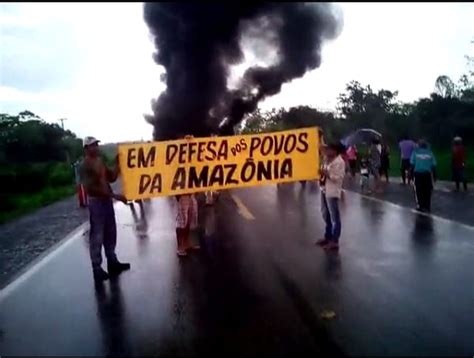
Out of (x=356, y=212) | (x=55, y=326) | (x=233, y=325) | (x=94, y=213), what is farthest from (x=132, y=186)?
(x=356, y=212)

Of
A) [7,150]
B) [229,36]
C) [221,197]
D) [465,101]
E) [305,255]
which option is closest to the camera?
[305,255]

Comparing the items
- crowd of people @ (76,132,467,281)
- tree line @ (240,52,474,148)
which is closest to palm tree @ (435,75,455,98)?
tree line @ (240,52,474,148)

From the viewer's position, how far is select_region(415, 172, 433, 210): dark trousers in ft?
41.5

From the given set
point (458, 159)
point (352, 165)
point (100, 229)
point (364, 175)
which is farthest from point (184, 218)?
point (352, 165)

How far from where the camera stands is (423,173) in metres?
12.7

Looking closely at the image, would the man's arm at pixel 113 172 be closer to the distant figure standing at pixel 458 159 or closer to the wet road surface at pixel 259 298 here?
the wet road surface at pixel 259 298

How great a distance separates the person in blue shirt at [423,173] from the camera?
1266 cm

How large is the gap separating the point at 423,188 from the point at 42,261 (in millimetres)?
A: 8045

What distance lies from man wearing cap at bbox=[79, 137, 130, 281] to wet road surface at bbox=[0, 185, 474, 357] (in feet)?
1.05

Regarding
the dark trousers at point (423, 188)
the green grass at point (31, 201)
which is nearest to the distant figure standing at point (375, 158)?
the dark trousers at point (423, 188)

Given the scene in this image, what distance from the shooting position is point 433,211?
12.7m

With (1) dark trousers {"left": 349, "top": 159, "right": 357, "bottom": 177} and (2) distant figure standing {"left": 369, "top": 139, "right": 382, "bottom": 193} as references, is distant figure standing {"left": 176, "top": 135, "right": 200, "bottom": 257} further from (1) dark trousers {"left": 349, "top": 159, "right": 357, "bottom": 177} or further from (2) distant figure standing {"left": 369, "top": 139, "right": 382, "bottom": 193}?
(1) dark trousers {"left": 349, "top": 159, "right": 357, "bottom": 177}

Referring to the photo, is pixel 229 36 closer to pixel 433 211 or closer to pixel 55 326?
pixel 433 211

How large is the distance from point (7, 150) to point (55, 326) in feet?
58.7
